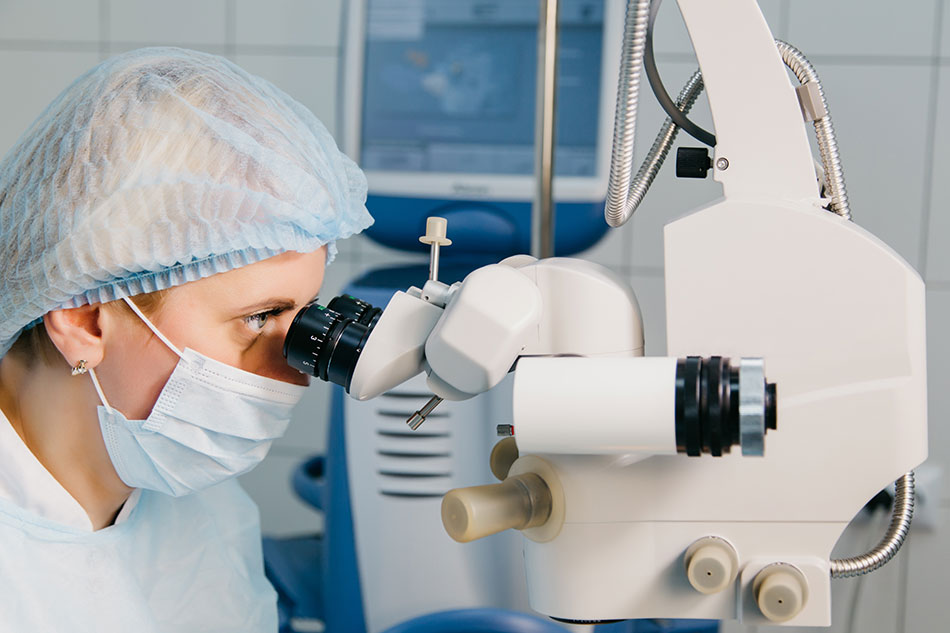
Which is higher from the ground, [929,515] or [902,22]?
[902,22]

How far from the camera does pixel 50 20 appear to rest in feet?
5.98

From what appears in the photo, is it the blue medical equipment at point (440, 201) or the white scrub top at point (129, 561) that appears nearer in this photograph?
the white scrub top at point (129, 561)

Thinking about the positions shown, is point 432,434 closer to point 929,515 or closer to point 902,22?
point 929,515

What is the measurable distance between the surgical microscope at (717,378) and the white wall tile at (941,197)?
1.07m

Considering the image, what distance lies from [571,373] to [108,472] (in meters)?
0.57

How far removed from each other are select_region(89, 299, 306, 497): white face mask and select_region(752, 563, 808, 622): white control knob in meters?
0.49

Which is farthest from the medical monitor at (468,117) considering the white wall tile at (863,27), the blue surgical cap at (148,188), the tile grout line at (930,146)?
the tile grout line at (930,146)

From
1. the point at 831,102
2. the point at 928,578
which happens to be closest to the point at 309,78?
the point at 831,102

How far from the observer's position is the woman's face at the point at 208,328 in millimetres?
806

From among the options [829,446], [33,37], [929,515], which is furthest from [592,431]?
[33,37]

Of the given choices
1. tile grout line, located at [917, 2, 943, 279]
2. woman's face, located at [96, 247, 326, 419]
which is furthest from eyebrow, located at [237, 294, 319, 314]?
tile grout line, located at [917, 2, 943, 279]

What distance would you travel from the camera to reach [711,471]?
0.62 metres

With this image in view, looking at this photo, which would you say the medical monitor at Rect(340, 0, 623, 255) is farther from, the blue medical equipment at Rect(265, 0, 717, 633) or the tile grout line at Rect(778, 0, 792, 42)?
the tile grout line at Rect(778, 0, 792, 42)

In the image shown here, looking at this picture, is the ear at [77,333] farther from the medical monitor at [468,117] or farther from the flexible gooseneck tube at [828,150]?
the flexible gooseneck tube at [828,150]
